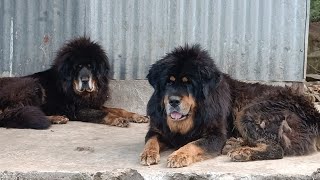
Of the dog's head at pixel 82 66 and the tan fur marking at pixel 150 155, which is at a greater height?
the dog's head at pixel 82 66

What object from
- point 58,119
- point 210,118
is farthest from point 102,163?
point 58,119

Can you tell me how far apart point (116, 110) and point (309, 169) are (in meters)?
3.37

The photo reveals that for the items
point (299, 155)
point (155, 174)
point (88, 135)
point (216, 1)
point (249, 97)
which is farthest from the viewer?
point (216, 1)

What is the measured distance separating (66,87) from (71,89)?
0.23 feet

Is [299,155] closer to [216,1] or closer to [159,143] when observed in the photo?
[159,143]

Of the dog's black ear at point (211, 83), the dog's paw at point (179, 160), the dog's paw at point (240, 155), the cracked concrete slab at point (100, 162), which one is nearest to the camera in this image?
the cracked concrete slab at point (100, 162)

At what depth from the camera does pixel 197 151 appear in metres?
5.32

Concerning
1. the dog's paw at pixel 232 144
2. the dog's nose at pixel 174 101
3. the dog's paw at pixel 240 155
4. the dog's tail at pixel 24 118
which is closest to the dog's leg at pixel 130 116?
the dog's tail at pixel 24 118

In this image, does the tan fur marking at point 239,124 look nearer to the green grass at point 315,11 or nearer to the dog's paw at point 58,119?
the dog's paw at point 58,119

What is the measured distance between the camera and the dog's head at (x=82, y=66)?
7738 millimetres

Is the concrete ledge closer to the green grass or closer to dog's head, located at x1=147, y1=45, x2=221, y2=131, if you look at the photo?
dog's head, located at x1=147, y1=45, x2=221, y2=131

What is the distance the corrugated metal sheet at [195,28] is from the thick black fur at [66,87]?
264 mm

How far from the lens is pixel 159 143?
570cm

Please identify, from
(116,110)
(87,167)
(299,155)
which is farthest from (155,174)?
(116,110)
